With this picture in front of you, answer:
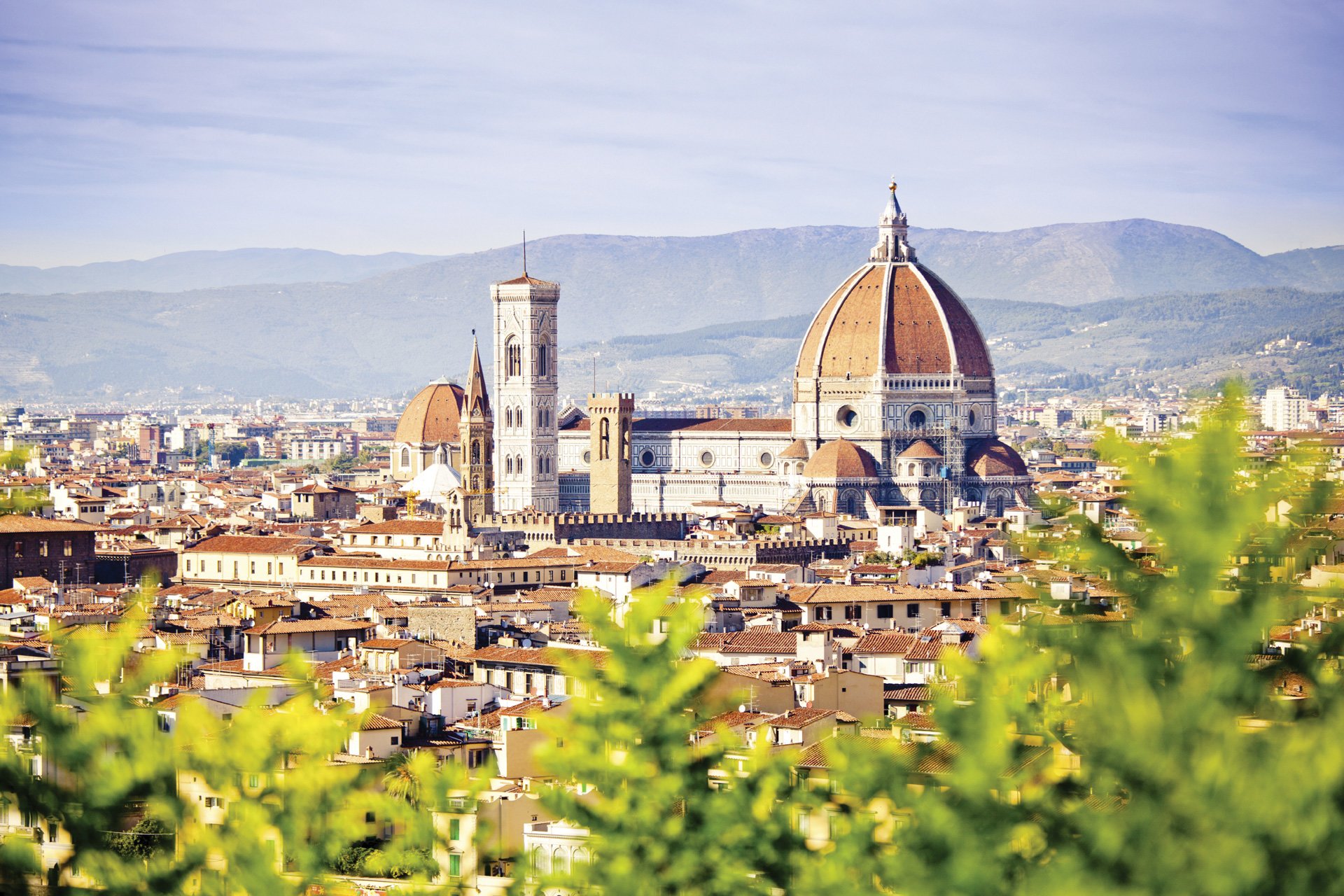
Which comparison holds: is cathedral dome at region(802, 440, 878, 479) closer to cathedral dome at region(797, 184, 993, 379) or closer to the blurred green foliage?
cathedral dome at region(797, 184, 993, 379)

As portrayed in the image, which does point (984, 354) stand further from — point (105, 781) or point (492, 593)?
point (105, 781)

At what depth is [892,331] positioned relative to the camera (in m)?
110

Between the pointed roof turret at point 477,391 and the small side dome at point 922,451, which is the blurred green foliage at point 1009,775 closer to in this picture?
the pointed roof turret at point 477,391

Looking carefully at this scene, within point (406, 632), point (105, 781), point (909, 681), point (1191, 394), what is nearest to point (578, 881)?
point (105, 781)

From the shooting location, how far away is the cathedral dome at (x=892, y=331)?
4336 inches

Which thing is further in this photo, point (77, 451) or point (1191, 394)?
point (77, 451)

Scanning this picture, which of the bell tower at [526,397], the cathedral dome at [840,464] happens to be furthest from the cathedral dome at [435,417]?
the cathedral dome at [840,464]

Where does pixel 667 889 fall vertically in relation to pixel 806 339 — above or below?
below

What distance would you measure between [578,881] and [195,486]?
106891mm

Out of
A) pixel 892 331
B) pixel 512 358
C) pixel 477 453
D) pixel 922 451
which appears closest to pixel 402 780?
pixel 477 453

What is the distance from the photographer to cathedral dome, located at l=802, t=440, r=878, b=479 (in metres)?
103

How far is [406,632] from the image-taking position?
44000mm

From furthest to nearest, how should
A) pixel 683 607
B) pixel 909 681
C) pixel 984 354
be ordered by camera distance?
pixel 984 354
pixel 909 681
pixel 683 607

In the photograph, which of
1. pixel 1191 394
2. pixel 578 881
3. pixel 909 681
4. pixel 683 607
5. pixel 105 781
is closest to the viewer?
pixel 105 781
